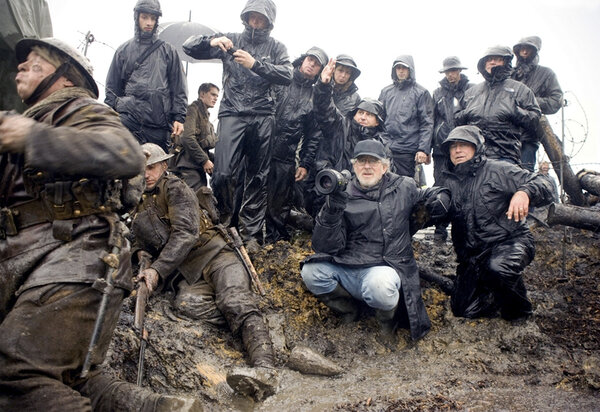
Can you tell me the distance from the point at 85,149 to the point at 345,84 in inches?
200

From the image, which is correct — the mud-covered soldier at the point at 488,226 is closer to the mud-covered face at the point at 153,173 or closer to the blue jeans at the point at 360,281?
the blue jeans at the point at 360,281

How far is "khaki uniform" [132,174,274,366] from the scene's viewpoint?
4664 mm

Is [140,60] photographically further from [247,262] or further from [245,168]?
[247,262]

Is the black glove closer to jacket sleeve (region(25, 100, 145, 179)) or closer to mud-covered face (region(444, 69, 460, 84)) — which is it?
jacket sleeve (region(25, 100, 145, 179))

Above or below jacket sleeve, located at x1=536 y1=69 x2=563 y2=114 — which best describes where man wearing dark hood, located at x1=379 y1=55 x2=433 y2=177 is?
below

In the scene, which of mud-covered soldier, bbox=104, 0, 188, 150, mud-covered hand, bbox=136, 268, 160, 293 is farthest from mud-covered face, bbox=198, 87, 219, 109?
mud-covered hand, bbox=136, 268, 160, 293

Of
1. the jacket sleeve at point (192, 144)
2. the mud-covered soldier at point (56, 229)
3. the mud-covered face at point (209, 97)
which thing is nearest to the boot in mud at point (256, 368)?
the mud-covered soldier at point (56, 229)

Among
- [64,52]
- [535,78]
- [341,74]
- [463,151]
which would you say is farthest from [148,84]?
[535,78]

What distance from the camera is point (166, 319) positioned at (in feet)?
15.5

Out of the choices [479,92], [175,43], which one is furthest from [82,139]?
[175,43]

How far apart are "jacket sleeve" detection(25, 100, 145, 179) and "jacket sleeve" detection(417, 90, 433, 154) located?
529cm

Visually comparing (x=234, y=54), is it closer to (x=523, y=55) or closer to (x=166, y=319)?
(x=166, y=319)

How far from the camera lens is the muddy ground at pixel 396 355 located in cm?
392

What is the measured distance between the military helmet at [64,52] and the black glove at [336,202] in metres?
2.37
